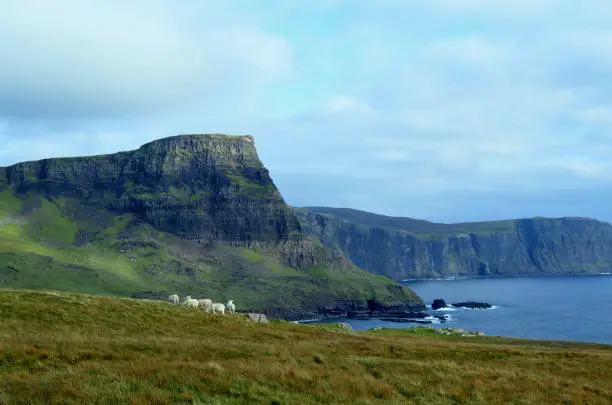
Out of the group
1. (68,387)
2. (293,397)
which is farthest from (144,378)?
(293,397)

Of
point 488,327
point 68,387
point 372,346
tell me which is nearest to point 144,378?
point 68,387

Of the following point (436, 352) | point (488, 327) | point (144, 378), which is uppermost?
point (144, 378)

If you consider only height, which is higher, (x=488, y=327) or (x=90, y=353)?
(x=90, y=353)

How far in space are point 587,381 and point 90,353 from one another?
88.9ft

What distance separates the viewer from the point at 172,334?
39062 millimetres

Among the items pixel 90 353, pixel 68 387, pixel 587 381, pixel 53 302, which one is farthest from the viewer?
pixel 53 302

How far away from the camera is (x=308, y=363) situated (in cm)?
2680

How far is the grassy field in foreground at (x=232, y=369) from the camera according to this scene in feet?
61.8

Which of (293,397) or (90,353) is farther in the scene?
(90,353)

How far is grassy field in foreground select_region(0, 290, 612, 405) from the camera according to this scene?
18.8 metres

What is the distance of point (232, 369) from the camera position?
2234 cm

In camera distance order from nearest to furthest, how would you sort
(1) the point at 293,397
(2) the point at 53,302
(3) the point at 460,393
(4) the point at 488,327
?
1. (1) the point at 293,397
2. (3) the point at 460,393
3. (2) the point at 53,302
4. (4) the point at 488,327

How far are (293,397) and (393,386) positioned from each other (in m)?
5.37

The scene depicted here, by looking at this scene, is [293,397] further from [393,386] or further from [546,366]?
[546,366]
